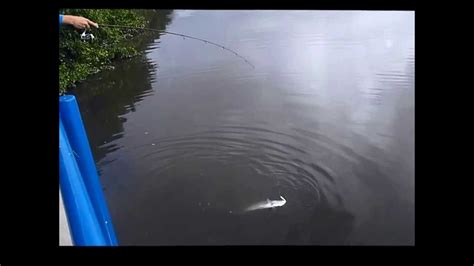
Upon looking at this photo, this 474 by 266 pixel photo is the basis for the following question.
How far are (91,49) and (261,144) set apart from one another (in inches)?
160

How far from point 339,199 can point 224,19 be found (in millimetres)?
6758

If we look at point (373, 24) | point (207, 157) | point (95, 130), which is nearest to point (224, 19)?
point (373, 24)

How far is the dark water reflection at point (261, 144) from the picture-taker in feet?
10.0

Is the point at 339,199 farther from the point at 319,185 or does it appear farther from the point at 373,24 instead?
the point at 373,24

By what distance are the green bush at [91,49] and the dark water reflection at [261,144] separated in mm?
250

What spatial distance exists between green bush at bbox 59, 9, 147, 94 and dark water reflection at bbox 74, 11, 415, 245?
0.25 meters

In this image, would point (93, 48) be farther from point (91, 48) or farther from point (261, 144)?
point (261, 144)

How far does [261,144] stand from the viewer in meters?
4.11

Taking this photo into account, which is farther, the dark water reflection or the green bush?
the green bush

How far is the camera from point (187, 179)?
356cm

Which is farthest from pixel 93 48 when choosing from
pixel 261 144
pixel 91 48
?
pixel 261 144

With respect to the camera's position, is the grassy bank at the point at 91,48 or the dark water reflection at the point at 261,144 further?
the grassy bank at the point at 91,48

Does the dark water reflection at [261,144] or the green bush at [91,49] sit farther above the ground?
the green bush at [91,49]

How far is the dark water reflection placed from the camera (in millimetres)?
3055
